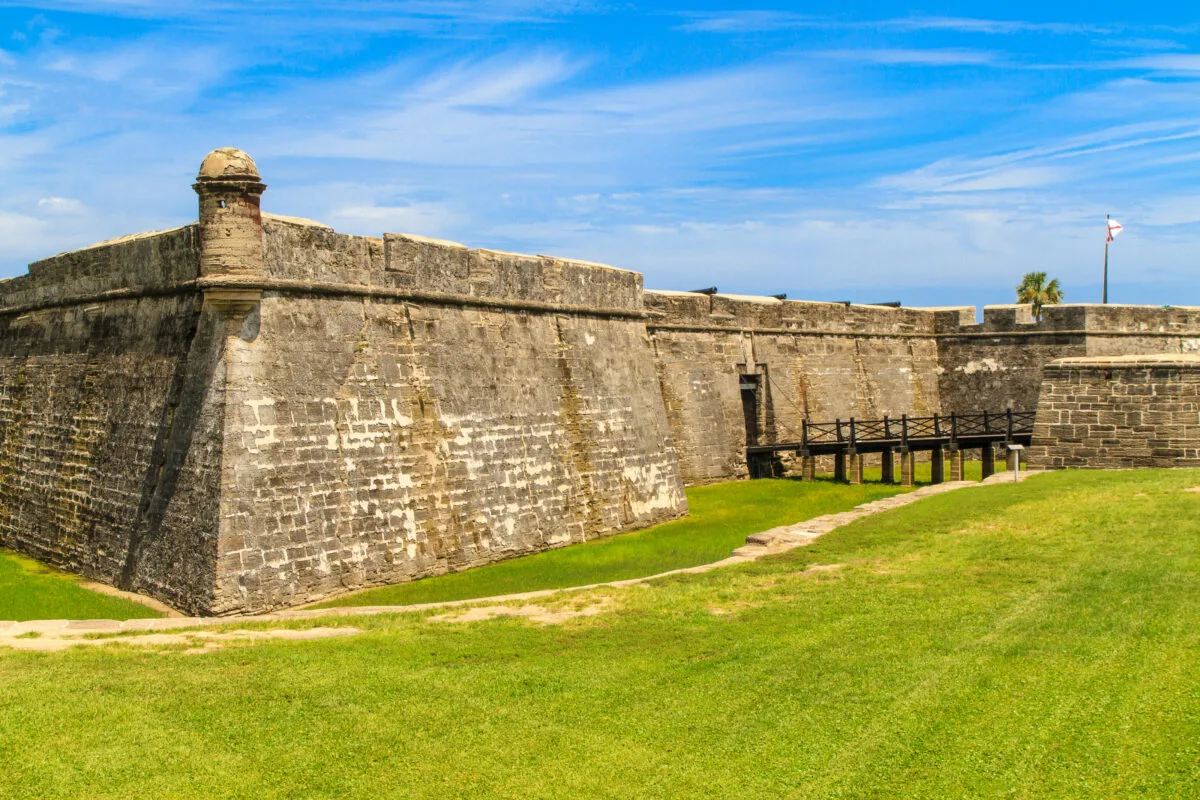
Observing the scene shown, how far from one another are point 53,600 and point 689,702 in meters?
8.91

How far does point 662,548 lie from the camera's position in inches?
597

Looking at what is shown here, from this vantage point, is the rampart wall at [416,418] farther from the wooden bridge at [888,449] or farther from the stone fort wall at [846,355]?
the wooden bridge at [888,449]

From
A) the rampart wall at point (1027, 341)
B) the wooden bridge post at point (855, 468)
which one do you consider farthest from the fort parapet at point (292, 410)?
the rampart wall at point (1027, 341)

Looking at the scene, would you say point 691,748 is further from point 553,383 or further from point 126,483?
point 553,383

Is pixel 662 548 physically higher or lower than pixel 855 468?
lower

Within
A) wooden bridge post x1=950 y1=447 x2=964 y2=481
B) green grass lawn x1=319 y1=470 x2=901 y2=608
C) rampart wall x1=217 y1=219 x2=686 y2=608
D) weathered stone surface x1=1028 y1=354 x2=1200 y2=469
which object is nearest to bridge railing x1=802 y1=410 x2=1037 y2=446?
wooden bridge post x1=950 y1=447 x2=964 y2=481

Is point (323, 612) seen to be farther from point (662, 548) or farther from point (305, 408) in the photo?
point (662, 548)

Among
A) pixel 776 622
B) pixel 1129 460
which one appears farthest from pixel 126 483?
pixel 1129 460

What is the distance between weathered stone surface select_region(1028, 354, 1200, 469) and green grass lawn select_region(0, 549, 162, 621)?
14.6 meters

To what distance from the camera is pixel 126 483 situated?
1291cm

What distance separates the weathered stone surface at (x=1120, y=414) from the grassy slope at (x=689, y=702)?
312 inches

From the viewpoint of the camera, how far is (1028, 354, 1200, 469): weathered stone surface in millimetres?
16703

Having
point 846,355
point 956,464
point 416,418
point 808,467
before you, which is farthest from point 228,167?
point 846,355

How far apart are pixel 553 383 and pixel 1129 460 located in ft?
31.9
